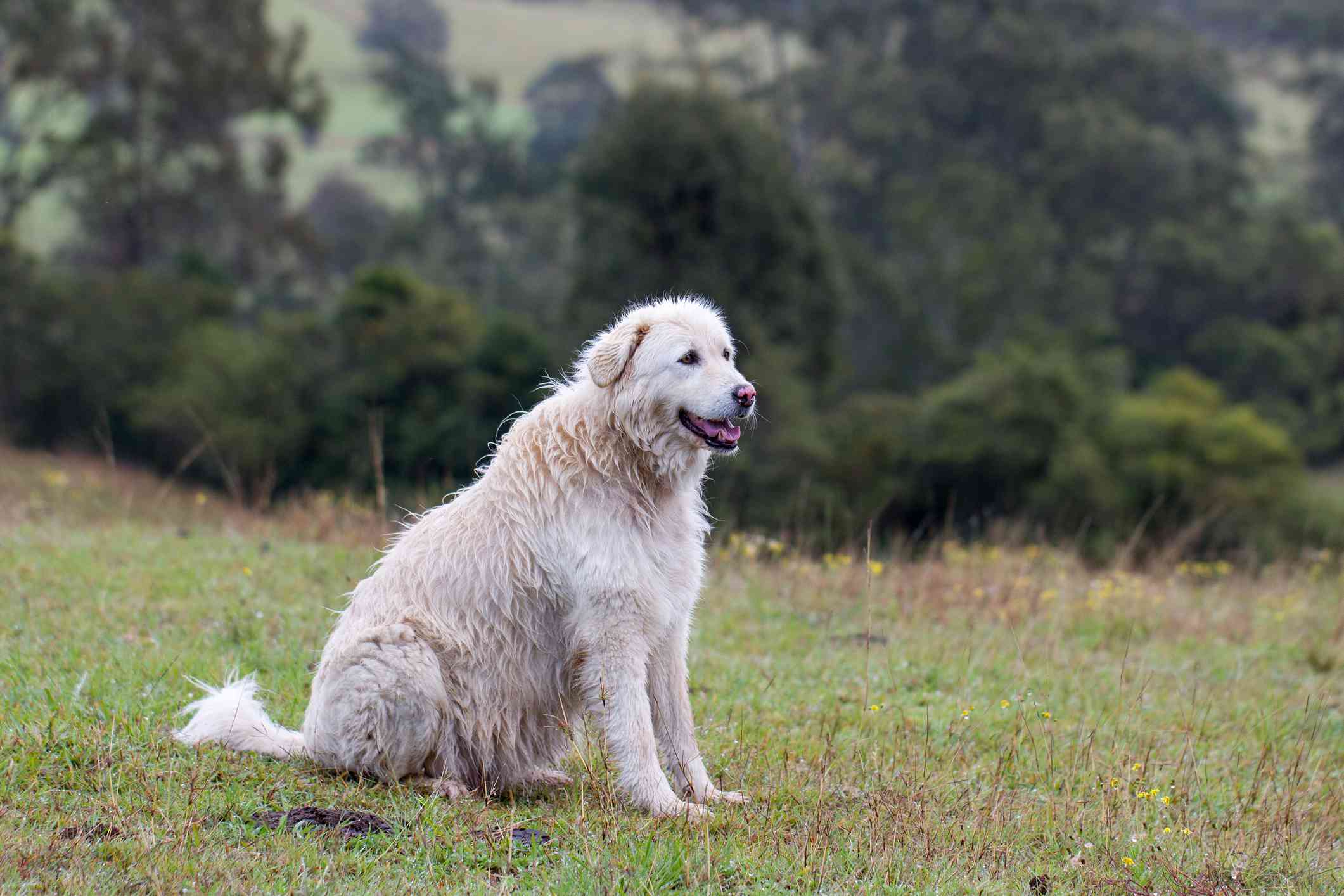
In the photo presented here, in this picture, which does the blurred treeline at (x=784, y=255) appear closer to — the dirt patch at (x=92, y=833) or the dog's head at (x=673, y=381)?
the dog's head at (x=673, y=381)

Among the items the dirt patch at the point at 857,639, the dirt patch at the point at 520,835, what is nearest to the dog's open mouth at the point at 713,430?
the dirt patch at the point at 520,835

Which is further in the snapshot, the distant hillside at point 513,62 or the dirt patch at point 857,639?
the distant hillside at point 513,62

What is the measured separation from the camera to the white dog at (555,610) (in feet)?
19.8

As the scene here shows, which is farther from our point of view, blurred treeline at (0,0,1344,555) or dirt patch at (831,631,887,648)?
blurred treeline at (0,0,1344,555)

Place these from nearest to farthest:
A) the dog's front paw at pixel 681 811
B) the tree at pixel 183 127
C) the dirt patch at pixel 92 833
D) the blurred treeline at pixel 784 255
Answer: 1. the dirt patch at pixel 92 833
2. the dog's front paw at pixel 681 811
3. the blurred treeline at pixel 784 255
4. the tree at pixel 183 127

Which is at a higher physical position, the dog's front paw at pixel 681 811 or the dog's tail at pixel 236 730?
the dog's tail at pixel 236 730

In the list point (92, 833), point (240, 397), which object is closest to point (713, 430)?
point (92, 833)

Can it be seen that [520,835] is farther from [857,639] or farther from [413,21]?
[413,21]

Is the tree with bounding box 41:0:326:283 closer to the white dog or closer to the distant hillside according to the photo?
the distant hillside

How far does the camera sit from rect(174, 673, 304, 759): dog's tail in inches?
249

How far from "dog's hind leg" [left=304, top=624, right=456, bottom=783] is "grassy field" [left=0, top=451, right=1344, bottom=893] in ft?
0.57

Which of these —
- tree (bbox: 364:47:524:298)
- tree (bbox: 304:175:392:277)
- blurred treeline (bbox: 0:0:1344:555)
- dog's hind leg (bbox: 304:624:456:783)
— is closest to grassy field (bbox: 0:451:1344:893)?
dog's hind leg (bbox: 304:624:456:783)

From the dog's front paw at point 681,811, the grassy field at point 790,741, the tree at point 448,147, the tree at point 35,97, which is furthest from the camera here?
the tree at point 448,147

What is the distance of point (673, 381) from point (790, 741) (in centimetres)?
216
